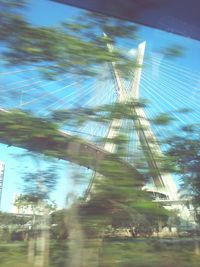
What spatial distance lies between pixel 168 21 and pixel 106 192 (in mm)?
2068

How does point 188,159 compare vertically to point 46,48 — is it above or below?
below

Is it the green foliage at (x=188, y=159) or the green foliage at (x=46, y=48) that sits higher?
the green foliage at (x=46, y=48)

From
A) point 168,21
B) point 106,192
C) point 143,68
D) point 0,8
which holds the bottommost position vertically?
point 106,192

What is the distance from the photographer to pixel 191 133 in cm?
513

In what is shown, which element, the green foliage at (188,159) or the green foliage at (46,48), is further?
the green foliage at (188,159)

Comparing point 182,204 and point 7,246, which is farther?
point 182,204

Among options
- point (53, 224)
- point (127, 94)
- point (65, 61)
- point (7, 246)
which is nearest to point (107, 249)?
point (53, 224)

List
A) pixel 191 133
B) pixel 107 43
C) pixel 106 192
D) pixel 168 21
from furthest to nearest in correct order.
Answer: pixel 168 21
pixel 191 133
pixel 107 43
pixel 106 192

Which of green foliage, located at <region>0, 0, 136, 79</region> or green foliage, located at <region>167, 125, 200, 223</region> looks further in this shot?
green foliage, located at <region>167, 125, 200, 223</region>

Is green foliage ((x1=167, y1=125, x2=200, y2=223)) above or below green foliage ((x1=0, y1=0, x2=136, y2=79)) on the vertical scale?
below

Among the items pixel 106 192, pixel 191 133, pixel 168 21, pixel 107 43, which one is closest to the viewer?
pixel 106 192

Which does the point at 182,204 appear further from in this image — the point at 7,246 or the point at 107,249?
the point at 7,246

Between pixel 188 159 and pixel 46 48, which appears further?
pixel 188 159

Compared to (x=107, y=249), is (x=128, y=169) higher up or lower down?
higher up
